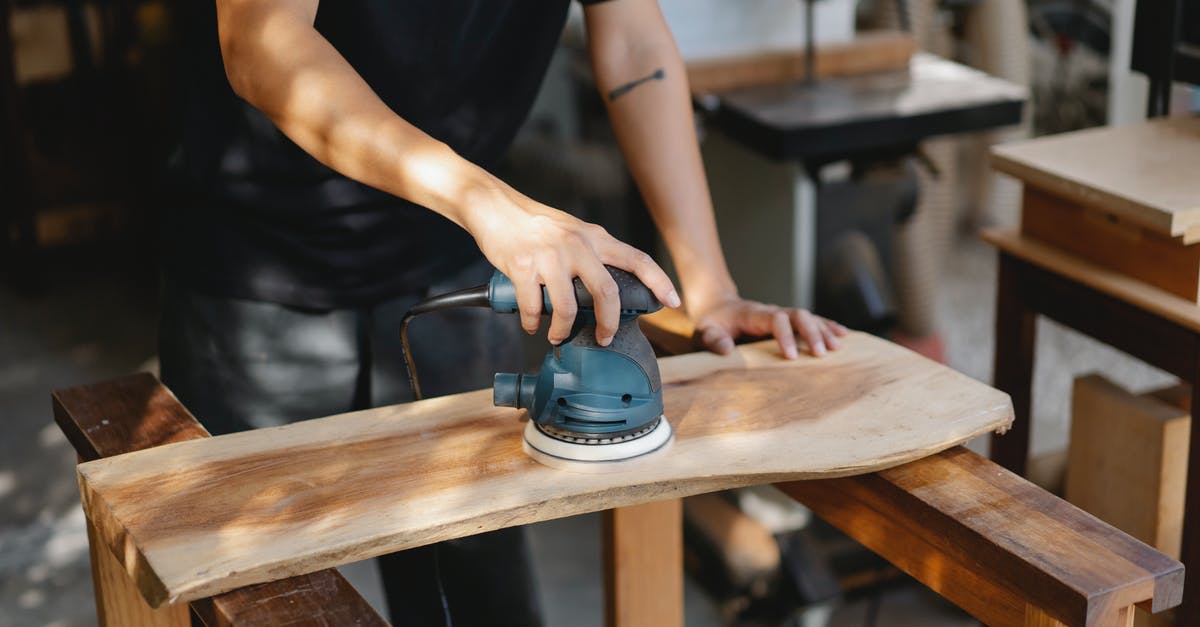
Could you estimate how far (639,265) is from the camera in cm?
115

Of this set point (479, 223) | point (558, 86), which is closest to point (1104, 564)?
point (479, 223)

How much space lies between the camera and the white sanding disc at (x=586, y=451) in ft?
4.05

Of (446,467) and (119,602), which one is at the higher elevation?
(446,467)

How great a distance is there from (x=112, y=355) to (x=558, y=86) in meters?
1.56

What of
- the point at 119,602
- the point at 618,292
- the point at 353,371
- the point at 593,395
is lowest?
the point at 119,602

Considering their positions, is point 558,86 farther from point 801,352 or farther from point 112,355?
point 801,352

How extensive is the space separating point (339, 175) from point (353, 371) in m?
0.25

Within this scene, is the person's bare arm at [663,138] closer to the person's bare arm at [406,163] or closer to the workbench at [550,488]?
the workbench at [550,488]

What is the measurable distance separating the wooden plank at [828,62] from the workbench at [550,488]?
1.55 metres

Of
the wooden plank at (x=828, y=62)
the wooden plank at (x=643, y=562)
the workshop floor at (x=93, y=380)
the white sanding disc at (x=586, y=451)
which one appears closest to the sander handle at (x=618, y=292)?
the white sanding disc at (x=586, y=451)

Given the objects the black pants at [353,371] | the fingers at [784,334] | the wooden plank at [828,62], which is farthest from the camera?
the wooden plank at [828,62]

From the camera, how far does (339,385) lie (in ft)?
5.30

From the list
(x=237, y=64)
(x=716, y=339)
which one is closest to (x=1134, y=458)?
(x=716, y=339)

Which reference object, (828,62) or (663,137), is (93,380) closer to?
(828,62)
